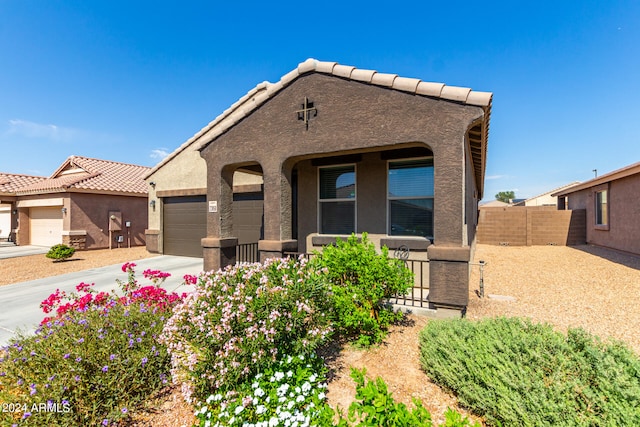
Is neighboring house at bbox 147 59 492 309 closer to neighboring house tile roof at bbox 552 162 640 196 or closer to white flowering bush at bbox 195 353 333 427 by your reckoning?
white flowering bush at bbox 195 353 333 427

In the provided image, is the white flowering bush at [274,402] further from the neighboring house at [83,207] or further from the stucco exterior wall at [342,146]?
the neighboring house at [83,207]

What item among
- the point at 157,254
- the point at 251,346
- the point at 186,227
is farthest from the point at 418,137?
the point at 157,254

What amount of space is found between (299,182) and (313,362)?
5670mm

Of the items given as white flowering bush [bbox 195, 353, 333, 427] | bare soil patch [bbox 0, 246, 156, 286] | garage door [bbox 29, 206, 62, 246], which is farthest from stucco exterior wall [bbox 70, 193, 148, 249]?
white flowering bush [bbox 195, 353, 333, 427]

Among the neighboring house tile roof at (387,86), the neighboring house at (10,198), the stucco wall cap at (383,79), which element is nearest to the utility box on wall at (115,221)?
the neighboring house at (10,198)

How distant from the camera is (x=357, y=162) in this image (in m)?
7.57

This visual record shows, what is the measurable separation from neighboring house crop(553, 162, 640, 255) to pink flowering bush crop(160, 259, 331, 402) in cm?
1441

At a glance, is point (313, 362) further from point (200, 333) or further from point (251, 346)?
point (200, 333)

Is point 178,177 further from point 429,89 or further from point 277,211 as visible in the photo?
point 429,89

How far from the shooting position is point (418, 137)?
5227 millimetres

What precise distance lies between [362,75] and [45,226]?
69.2 ft

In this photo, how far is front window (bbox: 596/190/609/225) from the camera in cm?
1458

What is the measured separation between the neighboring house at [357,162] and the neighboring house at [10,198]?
19.6m

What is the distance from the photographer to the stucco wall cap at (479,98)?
4699 mm
